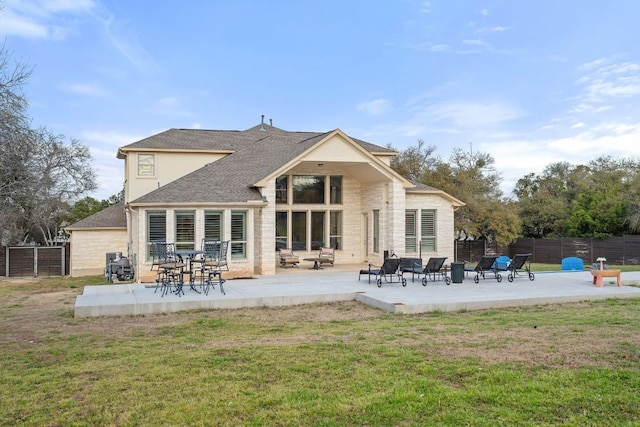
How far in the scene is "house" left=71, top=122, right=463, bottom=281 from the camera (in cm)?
1859

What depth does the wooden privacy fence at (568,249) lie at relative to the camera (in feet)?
105

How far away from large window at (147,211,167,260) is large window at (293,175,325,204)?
21.6 ft

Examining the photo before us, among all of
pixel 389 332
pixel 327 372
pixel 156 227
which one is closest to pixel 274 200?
pixel 156 227

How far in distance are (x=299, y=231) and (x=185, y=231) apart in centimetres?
615

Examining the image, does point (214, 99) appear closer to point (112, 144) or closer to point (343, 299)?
point (112, 144)

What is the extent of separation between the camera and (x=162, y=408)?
552 centimetres

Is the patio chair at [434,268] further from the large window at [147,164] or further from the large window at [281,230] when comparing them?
the large window at [147,164]

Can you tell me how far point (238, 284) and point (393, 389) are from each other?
35.8 feet

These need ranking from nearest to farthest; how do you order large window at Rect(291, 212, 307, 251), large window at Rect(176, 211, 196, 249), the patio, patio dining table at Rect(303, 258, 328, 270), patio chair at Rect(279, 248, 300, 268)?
the patio → large window at Rect(176, 211, 196, 249) → patio dining table at Rect(303, 258, 328, 270) → patio chair at Rect(279, 248, 300, 268) → large window at Rect(291, 212, 307, 251)

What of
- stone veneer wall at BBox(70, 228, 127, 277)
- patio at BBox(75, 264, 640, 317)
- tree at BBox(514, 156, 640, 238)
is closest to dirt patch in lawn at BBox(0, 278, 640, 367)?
patio at BBox(75, 264, 640, 317)

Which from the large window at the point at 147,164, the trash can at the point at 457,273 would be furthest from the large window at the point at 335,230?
the large window at the point at 147,164

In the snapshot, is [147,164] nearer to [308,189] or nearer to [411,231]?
[308,189]

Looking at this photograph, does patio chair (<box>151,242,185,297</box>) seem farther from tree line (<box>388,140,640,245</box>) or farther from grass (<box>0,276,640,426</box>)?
tree line (<box>388,140,640,245</box>)

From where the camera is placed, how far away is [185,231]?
60.9 ft
